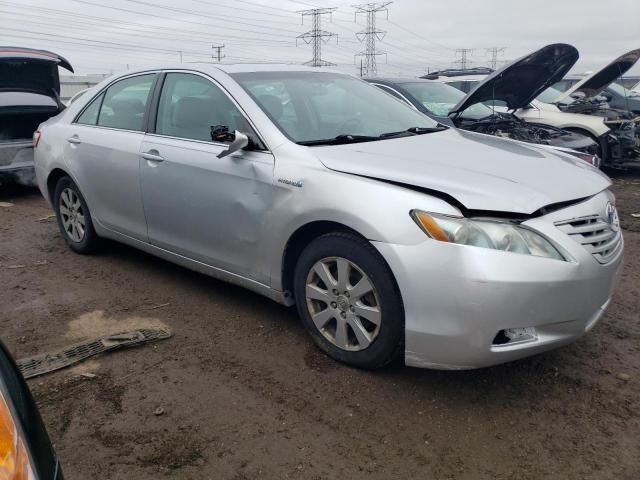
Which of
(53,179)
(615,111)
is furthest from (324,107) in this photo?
(615,111)

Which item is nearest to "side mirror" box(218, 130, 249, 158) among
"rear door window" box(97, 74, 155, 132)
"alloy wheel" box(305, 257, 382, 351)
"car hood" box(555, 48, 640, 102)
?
"alloy wheel" box(305, 257, 382, 351)

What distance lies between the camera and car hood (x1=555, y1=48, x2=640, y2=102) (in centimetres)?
859

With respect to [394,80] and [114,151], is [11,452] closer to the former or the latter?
[114,151]

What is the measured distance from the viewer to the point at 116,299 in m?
4.18

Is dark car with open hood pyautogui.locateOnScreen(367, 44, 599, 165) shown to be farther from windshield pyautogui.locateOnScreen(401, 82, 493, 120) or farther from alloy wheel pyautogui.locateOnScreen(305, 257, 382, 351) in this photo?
alloy wheel pyautogui.locateOnScreen(305, 257, 382, 351)

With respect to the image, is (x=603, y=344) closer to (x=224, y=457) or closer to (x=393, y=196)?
(x=393, y=196)

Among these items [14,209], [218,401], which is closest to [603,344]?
[218,401]

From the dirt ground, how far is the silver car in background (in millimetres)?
284

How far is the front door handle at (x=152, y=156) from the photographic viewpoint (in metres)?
3.92

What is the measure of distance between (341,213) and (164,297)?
1846mm

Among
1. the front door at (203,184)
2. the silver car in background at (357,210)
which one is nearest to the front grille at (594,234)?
the silver car in background at (357,210)

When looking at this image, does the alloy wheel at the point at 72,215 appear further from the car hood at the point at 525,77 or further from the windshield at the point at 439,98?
the windshield at the point at 439,98

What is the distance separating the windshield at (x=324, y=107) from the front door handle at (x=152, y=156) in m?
0.74

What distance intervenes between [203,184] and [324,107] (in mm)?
925
